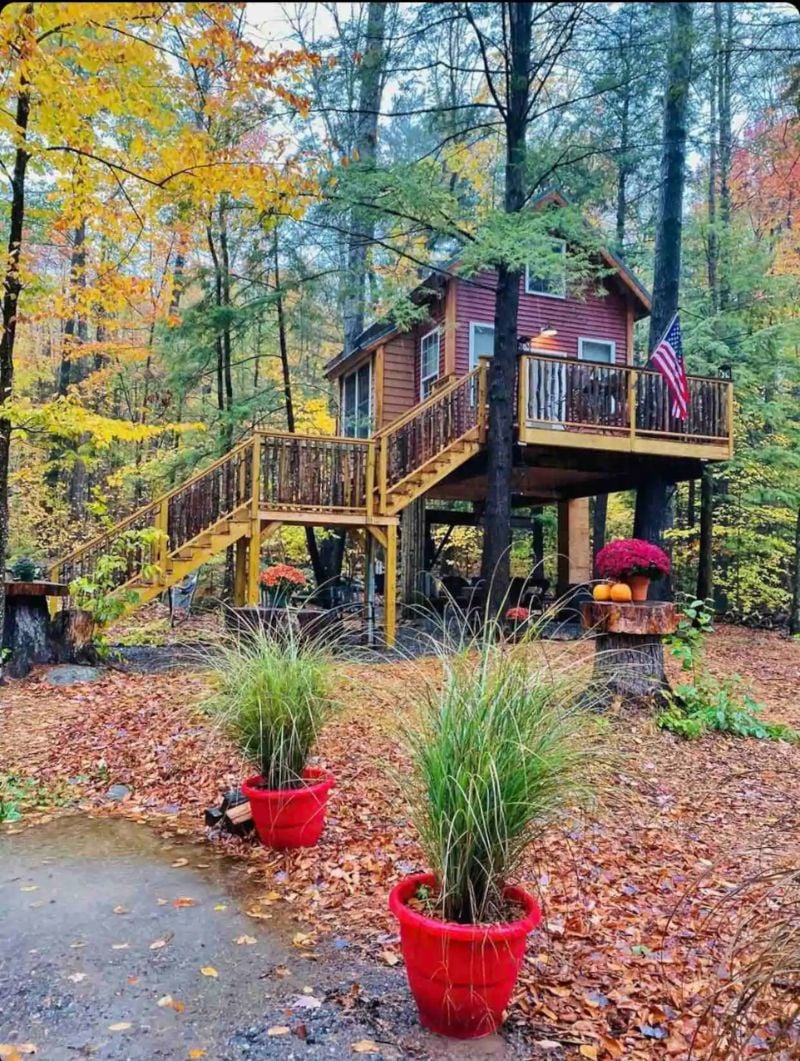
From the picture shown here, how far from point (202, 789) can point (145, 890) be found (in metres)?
1.43

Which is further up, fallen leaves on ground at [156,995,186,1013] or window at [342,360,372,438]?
window at [342,360,372,438]

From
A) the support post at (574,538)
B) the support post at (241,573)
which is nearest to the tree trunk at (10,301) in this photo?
the support post at (241,573)

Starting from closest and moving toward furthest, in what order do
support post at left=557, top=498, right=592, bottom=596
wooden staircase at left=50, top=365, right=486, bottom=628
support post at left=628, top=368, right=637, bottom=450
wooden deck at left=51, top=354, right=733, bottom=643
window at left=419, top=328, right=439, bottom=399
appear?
wooden staircase at left=50, top=365, right=486, bottom=628
wooden deck at left=51, top=354, right=733, bottom=643
support post at left=628, top=368, right=637, bottom=450
window at left=419, top=328, right=439, bottom=399
support post at left=557, top=498, right=592, bottom=596

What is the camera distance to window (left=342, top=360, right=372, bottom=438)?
15.1 metres

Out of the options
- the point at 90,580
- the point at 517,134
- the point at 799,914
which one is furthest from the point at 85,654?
the point at 517,134

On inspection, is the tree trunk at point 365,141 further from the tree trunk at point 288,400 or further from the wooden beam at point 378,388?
the tree trunk at point 288,400

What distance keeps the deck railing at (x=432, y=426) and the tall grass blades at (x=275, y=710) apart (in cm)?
626

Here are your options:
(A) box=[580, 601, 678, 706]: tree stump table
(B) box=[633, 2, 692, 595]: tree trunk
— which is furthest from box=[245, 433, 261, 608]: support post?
(B) box=[633, 2, 692, 595]: tree trunk

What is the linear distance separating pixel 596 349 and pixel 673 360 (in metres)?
4.58

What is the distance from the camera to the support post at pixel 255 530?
29.2 ft

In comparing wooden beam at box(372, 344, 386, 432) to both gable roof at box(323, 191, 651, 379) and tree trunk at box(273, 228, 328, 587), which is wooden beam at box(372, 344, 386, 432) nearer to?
gable roof at box(323, 191, 651, 379)

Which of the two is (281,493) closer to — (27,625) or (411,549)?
(27,625)

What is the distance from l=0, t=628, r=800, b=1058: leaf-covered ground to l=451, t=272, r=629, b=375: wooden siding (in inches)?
337

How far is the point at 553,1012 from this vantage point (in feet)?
7.95
